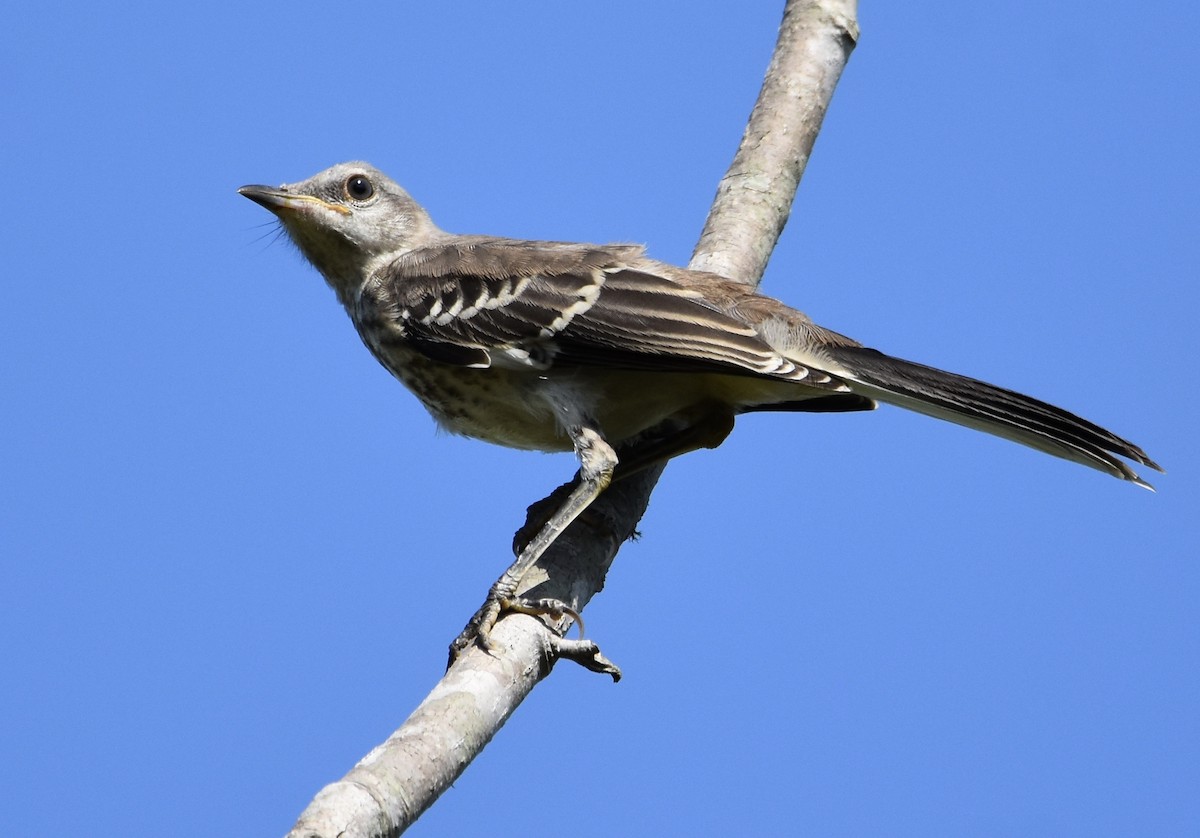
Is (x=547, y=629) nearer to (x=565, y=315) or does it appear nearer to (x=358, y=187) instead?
(x=565, y=315)

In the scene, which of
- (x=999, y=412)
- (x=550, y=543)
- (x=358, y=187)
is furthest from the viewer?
(x=358, y=187)

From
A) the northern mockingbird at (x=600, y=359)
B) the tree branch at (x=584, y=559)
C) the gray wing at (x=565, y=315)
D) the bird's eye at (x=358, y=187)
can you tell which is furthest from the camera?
the bird's eye at (x=358, y=187)

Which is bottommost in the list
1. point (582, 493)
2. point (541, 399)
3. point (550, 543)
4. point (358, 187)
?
point (550, 543)

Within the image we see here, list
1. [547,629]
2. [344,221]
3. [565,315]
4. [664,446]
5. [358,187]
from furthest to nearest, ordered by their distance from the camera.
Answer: [358,187]
[344,221]
[664,446]
[565,315]
[547,629]

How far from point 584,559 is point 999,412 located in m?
1.75

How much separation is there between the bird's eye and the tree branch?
171cm

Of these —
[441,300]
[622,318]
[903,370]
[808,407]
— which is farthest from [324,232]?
[903,370]

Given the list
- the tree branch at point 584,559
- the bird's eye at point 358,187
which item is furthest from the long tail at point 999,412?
the bird's eye at point 358,187

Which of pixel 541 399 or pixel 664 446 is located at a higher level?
pixel 664 446

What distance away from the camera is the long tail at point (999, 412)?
4.99 metres

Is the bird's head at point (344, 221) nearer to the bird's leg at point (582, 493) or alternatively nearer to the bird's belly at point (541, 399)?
the bird's belly at point (541, 399)

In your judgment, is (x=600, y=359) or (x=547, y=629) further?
(x=600, y=359)

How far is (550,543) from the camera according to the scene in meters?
5.28

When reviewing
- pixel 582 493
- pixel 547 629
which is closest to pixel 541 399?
pixel 582 493
